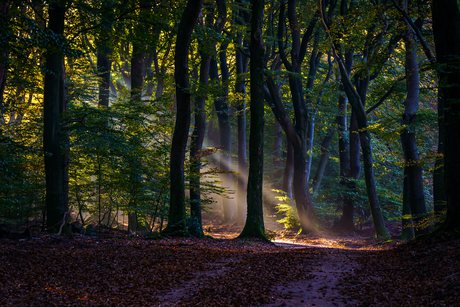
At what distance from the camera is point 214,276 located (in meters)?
5.66

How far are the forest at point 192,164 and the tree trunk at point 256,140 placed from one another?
0.04 meters

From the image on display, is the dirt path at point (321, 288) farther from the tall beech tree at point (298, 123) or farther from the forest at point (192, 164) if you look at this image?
the tall beech tree at point (298, 123)

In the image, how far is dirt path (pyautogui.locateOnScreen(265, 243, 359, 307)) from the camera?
14.7ft

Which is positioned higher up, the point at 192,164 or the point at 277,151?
the point at 277,151

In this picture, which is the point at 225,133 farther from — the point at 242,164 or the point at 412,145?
the point at 412,145

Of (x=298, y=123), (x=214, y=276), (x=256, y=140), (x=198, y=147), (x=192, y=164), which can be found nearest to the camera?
(x=214, y=276)

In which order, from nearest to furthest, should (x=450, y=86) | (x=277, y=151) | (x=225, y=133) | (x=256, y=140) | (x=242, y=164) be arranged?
1. (x=450, y=86)
2. (x=256, y=140)
3. (x=242, y=164)
4. (x=225, y=133)
5. (x=277, y=151)

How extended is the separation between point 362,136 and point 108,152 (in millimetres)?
9884

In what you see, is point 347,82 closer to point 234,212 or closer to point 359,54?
point 359,54

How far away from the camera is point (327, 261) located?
7.17 metres

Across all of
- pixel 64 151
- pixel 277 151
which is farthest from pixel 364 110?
pixel 64 151

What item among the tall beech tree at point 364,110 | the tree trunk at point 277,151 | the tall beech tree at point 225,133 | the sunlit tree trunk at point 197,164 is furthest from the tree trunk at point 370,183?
the tree trunk at point 277,151

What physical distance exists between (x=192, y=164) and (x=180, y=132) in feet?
6.76

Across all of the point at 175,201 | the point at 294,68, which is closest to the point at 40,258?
the point at 175,201
